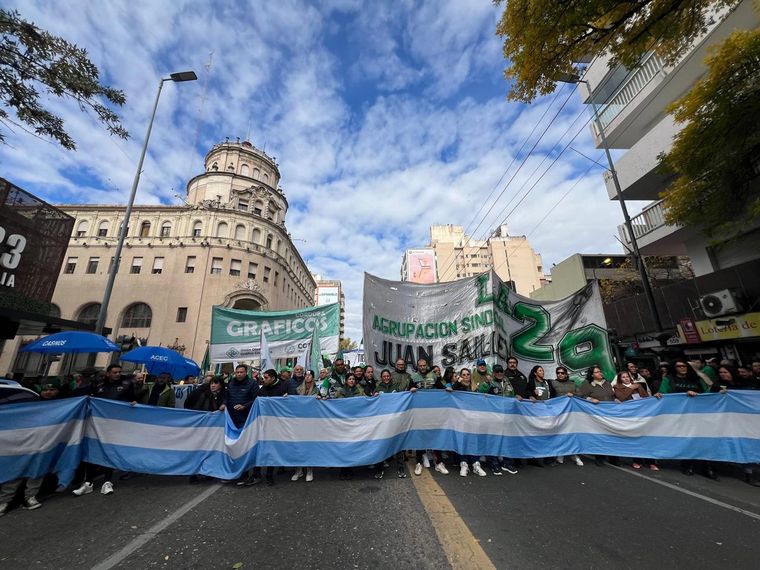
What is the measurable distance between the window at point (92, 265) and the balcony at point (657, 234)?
1657 inches

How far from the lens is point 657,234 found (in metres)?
12.1

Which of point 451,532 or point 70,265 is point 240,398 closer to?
point 451,532

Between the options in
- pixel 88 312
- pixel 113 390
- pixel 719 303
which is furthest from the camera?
pixel 88 312

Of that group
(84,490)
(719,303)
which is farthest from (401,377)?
(719,303)

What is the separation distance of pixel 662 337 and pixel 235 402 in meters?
13.5

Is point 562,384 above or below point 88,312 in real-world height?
below

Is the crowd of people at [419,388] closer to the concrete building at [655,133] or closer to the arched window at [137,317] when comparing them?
the concrete building at [655,133]

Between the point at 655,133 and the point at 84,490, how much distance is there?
1753 centimetres

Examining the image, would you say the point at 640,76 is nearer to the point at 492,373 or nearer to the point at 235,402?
the point at 492,373

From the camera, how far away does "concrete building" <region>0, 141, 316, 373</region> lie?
1145 inches

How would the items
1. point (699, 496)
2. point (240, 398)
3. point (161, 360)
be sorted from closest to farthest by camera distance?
point (699, 496)
point (240, 398)
point (161, 360)

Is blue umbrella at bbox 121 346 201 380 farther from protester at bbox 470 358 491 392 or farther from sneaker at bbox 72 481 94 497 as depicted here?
protester at bbox 470 358 491 392

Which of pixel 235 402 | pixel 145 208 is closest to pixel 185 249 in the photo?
pixel 145 208

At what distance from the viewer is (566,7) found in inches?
201
